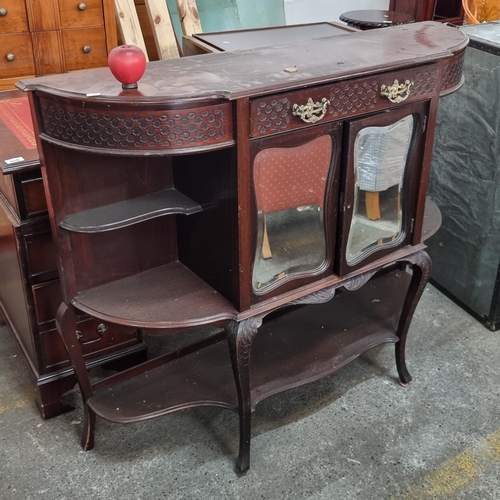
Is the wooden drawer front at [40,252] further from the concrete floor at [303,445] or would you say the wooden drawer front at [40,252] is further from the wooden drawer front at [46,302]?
the concrete floor at [303,445]

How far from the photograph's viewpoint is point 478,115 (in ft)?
7.89

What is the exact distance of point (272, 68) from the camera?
1.56m

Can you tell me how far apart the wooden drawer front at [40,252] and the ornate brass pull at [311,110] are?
2.74ft

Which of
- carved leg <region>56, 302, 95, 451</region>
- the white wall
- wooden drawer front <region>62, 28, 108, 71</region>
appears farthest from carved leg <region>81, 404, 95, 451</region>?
the white wall

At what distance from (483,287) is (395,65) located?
1.31 meters

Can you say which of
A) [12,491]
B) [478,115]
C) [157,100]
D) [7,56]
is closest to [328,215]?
[157,100]

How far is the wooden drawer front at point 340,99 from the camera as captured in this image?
Result: 4.71 feet

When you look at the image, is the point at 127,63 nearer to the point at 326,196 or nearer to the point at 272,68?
the point at 272,68

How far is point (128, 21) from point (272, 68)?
150cm

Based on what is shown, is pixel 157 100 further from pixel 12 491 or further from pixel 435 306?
pixel 435 306

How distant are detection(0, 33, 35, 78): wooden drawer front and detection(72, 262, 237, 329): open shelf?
151cm

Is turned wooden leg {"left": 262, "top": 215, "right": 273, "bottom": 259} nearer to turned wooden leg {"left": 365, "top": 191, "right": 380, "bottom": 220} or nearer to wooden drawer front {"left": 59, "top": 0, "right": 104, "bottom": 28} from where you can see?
turned wooden leg {"left": 365, "top": 191, "right": 380, "bottom": 220}

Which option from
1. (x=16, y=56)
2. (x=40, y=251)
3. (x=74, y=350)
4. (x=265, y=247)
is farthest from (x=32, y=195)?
(x=16, y=56)

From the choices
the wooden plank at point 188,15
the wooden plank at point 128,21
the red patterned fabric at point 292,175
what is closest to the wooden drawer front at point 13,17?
the wooden plank at point 128,21
